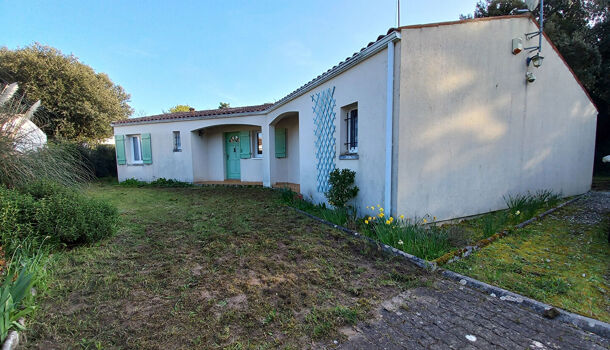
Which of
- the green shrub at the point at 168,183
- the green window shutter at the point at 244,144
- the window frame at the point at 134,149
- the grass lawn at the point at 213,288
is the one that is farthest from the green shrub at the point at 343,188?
the window frame at the point at 134,149

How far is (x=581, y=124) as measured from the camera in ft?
23.9

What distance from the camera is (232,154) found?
12.1 m

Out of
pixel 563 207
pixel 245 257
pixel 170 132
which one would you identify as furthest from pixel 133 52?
pixel 563 207

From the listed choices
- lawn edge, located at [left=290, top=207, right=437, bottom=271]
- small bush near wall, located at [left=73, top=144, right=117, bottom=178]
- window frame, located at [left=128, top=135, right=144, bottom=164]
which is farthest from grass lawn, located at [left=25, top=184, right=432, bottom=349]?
small bush near wall, located at [left=73, top=144, right=117, bottom=178]

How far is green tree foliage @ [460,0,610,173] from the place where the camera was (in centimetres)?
1068

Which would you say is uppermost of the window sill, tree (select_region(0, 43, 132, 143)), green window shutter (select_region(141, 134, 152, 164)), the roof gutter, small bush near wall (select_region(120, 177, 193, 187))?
tree (select_region(0, 43, 132, 143))

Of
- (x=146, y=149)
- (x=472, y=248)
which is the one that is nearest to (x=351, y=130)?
(x=472, y=248)

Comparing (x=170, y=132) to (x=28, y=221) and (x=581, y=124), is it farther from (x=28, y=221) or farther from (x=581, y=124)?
(x=581, y=124)

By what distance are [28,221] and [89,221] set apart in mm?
631

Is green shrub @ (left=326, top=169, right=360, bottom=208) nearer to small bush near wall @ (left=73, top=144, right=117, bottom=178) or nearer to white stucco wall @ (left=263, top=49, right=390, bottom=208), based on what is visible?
white stucco wall @ (left=263, top=49, right=390, bottom=208)

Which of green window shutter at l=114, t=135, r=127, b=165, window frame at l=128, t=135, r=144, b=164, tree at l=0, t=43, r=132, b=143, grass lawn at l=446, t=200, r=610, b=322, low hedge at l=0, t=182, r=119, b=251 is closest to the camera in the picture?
grass lawn at l=446, t=200, r=610, b=322

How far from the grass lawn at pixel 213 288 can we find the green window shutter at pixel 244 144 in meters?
6.88

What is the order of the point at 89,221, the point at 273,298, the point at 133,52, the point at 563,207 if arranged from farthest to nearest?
1. the point at 133,52
2. the point at 563,207
3. the point at 89,221
4. the point at 273,298

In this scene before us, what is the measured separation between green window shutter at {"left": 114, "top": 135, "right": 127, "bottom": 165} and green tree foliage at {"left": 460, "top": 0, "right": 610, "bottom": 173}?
751 inches
